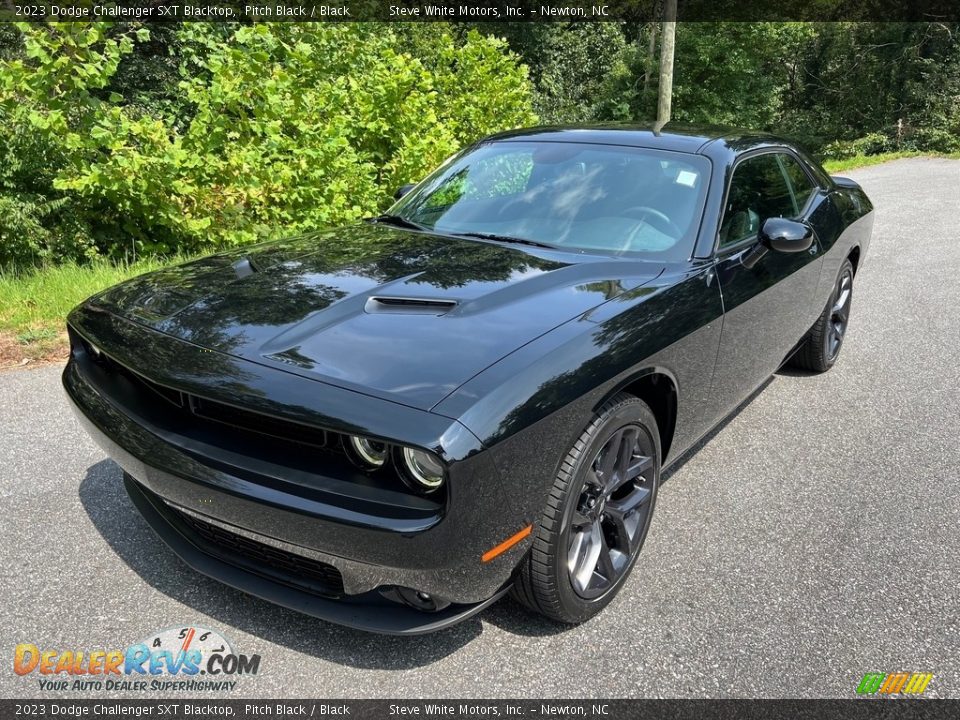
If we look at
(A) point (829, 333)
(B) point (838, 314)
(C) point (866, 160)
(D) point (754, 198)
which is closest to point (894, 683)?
(D) point (754, 198)

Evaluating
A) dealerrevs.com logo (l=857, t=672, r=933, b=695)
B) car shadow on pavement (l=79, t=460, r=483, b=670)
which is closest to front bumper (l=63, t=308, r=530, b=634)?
car shadow on pavement (l=79, t=460, r=483, b=670)

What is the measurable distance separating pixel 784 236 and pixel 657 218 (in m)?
0.56

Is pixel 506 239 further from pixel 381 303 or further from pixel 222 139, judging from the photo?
pixel 222 139

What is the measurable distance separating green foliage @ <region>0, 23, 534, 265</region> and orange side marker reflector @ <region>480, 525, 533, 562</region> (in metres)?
4.96

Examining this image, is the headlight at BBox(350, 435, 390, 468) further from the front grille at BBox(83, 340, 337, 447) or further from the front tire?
the front tire

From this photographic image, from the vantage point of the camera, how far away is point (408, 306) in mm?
2422

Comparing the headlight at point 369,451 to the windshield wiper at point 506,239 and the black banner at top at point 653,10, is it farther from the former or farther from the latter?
the black banner at top at point 653,10

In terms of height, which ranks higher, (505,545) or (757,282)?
(757,282)

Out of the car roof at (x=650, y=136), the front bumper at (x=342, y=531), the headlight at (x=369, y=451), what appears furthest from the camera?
the car roof at (x=650, y=136)

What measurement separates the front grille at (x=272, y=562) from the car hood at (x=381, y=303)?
0.55m

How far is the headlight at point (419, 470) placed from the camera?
1900mm

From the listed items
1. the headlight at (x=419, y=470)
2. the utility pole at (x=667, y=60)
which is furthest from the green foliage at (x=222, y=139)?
the utility pole at (x=667, y=60)

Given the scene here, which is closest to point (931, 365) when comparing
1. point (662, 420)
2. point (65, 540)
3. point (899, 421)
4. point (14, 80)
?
point (899, 421)

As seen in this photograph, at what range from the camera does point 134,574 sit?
102 inches
